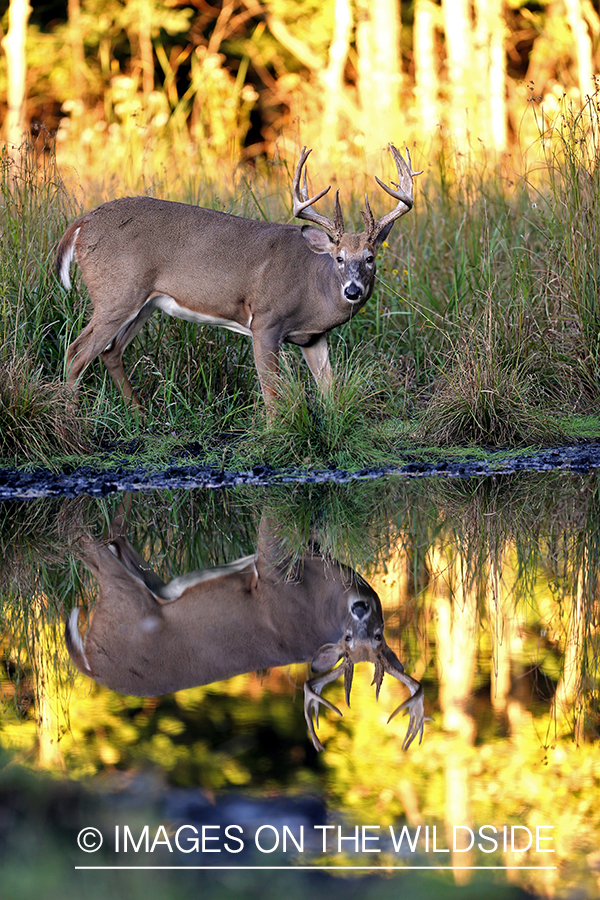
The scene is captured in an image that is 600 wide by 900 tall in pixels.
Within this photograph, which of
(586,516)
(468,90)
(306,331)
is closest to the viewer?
(586,516)

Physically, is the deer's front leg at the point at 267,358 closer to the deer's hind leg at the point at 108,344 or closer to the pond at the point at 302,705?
the deer's hind leg at the point at 108,344

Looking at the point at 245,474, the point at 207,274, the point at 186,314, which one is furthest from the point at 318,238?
the point at 245,474

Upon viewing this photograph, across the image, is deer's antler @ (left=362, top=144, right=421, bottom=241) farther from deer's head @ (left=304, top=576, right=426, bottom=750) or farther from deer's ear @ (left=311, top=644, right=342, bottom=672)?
deer's ear @ (left=311, top=644, right=342, bottom=672)

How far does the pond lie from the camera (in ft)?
8.07

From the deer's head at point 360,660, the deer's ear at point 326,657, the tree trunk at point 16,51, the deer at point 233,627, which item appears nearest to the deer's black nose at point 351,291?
the deer at point 233,627

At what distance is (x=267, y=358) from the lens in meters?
7.09

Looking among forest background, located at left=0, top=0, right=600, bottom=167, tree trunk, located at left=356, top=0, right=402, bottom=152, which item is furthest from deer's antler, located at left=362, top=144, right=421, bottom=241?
forest background, located at left=0, top=0, right=600, bottom=167

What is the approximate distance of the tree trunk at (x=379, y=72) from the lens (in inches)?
430

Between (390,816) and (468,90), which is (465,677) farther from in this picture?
(468,90)

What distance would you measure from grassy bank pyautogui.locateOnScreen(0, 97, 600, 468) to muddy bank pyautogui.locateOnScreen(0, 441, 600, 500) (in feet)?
0.51

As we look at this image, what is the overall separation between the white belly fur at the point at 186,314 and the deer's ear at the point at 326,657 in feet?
12.5

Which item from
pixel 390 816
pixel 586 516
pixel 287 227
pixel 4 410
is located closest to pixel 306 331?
pixel 287 227

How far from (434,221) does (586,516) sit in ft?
12.9

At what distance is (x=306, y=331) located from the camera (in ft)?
23.9
